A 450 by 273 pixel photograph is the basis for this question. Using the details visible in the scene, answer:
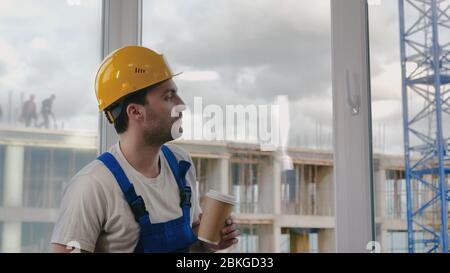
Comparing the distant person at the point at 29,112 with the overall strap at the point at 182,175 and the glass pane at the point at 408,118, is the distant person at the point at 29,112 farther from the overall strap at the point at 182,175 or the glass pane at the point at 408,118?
the glass pane at the point at 408,118

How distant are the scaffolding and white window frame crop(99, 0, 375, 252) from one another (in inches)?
4.8

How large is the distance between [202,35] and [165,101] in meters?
0.34

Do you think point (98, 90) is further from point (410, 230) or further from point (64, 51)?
point (410, 230)

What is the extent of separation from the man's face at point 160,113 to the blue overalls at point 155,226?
0.14m

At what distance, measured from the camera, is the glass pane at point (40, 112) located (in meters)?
2.10

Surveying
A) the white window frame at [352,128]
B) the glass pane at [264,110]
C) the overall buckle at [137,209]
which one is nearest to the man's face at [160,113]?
the glass pane at [264,110]

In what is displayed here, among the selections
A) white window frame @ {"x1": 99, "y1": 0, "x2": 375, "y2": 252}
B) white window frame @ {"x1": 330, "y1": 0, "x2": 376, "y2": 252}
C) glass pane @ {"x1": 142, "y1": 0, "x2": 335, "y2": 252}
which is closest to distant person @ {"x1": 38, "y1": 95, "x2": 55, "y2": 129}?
white window frame @ {"x1": 99, "y1": 0, "x2": 375, "y2": 252}

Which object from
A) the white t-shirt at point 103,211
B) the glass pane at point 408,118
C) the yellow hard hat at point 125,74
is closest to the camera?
the white t-shirt at point 103,211

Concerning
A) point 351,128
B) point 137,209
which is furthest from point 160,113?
point 351,128

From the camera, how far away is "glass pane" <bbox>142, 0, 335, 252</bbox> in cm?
215

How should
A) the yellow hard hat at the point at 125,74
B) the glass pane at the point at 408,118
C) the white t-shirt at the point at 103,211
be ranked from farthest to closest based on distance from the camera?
the glass pane at the point at 408,118 < the yellow hard hat at the point at 125,74 < the white t-shirt at the point at 103,211

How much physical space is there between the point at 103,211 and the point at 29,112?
49cm

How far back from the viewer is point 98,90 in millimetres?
1993
